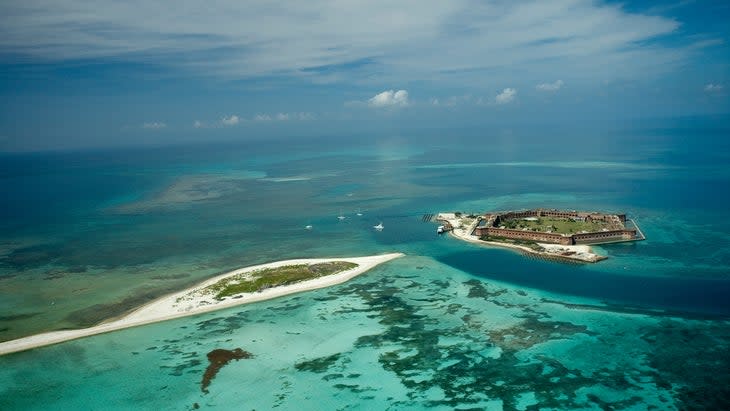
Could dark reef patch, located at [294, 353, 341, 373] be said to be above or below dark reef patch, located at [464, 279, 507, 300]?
below

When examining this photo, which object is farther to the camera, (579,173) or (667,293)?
(579,173)

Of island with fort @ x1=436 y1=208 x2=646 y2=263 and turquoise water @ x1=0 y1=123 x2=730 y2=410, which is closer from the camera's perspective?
turquoise water @ x1=0 y1=123 x2=730 y2=410

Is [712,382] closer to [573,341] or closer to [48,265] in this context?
[573,341]

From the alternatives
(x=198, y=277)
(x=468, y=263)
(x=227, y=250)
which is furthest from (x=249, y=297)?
(x=468, y=263)

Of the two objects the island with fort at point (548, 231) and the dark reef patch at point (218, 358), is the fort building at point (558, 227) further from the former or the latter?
the dark reef patch at point (218, 358)

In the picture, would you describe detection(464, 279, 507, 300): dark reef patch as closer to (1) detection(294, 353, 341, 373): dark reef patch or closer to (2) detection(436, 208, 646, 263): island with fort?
(2) detection(436, 208, 646, 263): island with fort

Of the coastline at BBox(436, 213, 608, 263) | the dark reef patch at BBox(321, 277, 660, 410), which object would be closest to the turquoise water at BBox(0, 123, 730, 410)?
the dark reef patch at BBox(321, 277, 660, 410)
